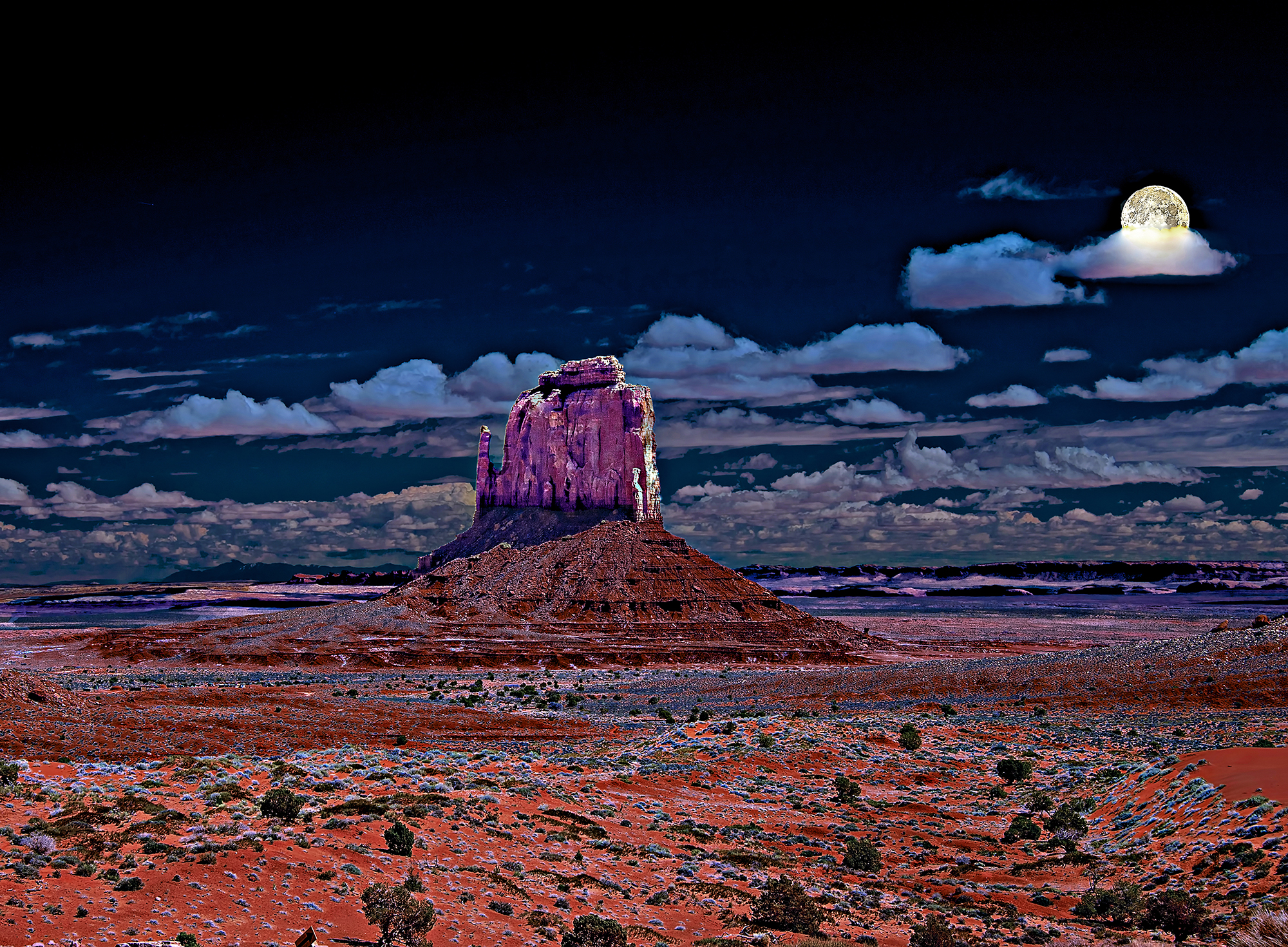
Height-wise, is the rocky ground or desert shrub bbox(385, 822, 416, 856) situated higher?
desert shrub bbox(385, 822, 416, 856)

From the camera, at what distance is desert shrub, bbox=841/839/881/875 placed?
17.3 metres

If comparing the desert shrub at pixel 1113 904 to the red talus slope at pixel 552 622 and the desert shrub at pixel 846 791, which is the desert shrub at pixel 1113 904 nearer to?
the desert shrub at pixel 846 791

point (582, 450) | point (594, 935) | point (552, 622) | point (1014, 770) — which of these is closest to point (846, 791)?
point (1014, 770)

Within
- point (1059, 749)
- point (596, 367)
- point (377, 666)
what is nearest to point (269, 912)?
point (1059, 749)

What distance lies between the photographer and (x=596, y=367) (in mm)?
136875

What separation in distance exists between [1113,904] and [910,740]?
48.9ft

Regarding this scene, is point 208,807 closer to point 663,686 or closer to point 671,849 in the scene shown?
point 671,849

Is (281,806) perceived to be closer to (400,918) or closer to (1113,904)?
(400,918)

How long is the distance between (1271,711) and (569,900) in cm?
2846

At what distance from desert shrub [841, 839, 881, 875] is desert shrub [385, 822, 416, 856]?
7.35 metres

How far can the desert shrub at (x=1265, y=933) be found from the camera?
11008 mm

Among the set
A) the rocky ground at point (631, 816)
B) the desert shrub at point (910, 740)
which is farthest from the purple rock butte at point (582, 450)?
the desert shrub at point (910, 740)

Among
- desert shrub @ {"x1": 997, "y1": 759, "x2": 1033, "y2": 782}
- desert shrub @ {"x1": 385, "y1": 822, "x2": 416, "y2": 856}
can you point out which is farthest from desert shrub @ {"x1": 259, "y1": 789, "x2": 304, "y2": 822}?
desert shrub @ {"x1": 997, "y1": 759, "x2": 1033, "y2": 782}

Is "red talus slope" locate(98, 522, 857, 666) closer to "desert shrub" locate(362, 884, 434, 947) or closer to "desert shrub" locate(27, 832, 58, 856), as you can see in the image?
"desert shrub" locate(27, 832, 58, 856)
